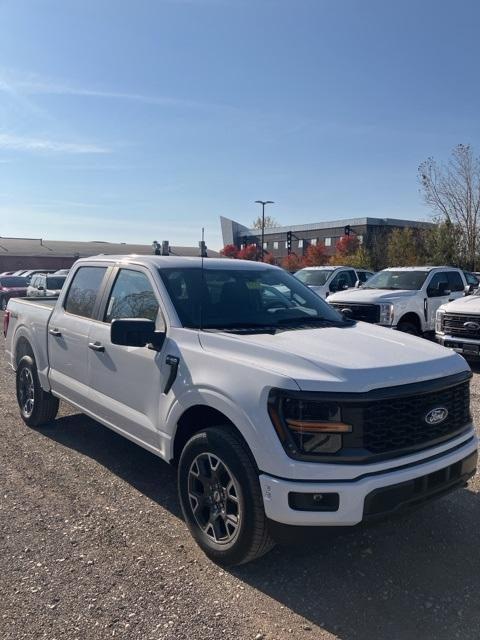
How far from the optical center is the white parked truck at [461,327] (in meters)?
9.10

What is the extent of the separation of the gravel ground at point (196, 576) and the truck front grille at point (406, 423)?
51 centimetres

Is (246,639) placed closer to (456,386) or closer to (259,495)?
(259,495)

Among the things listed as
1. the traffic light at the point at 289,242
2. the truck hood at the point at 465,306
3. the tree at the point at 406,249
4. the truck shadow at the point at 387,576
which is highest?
the traffic light at the point at 289,242

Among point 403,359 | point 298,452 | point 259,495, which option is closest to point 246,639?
point 259,495

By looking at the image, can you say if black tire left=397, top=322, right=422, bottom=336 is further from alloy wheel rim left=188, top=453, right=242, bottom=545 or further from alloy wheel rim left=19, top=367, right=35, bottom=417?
alloy wheel rim left=188, top=453, right=242, bottom=545

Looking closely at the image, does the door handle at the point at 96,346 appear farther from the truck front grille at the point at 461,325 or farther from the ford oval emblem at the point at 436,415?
A: the truck front grille at the point at 461,325

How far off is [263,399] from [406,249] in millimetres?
36466

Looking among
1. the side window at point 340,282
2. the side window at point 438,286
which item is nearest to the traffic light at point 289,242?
the side window at point 340,282

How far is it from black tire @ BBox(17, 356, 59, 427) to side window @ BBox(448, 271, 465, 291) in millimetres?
9665

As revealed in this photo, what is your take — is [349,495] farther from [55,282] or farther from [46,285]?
[46,285]

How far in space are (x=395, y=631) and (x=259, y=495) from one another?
3.11 ft

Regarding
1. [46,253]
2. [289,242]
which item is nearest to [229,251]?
[289,242]

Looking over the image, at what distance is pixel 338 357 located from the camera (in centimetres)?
321

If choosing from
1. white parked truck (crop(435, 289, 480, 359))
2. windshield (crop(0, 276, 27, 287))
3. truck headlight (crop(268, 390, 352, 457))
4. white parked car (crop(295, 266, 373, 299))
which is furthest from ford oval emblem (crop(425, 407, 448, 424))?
windshield (crop(0, 276, 27, 287))
